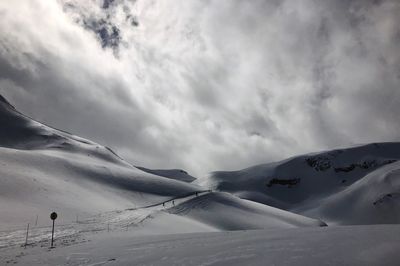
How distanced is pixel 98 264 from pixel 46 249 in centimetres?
760

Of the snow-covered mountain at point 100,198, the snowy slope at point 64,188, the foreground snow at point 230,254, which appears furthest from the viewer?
the snow-covered mountain at point 100,198

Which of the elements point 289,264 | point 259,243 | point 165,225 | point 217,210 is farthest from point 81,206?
point 289,264

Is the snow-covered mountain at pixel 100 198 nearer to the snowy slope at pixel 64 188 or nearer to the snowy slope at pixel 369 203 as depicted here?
the snowy slope at pixel 64 188

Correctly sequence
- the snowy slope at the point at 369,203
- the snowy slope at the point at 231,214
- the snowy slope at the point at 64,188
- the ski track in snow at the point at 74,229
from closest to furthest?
1. the ski track in snow at the point at 74,229
2. the snowy slope at the point at 64,188
3. the snowy slope at the point at 231,214
4. the snowy slope at the point at 369,203

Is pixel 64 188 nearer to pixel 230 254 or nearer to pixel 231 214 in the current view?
pixel 231 214

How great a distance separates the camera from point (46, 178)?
5881 centimetres

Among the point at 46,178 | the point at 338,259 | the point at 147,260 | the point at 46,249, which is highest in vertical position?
the point at 46,178

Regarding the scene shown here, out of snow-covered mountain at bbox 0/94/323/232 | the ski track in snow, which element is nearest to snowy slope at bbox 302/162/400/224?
snow-covered mountain at bbox 0/94/323/232

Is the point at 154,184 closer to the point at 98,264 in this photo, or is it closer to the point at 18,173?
the point at 18,173

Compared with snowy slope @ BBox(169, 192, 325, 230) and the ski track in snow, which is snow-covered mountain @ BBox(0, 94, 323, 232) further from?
the ski track in snow

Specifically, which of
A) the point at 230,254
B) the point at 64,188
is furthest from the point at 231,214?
the point at 230,254

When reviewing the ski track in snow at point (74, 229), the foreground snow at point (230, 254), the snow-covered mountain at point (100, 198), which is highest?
the snow-covered mountain at point (100, 198)

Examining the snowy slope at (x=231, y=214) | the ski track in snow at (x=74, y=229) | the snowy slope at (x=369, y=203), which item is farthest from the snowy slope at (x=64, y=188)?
the snowy slope at (x=369, y=203)

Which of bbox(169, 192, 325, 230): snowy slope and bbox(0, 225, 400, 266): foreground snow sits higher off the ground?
bbox(169, 192, 325, 230): snowy slope
